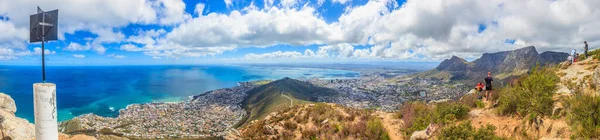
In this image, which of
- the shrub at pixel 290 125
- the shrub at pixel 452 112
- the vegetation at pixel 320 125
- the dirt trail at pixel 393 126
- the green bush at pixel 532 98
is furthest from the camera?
the shrub at pixel 290 125

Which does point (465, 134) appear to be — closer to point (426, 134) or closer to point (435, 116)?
point (426, 134)

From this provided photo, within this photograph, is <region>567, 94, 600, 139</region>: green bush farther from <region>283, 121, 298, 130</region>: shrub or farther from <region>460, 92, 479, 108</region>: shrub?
<region>283, 121, 298, 130</region>: shrub

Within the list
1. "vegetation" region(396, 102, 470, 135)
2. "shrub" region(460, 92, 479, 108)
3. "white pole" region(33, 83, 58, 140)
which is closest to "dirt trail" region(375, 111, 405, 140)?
"vegetation" region(396, 102, 470, 135)

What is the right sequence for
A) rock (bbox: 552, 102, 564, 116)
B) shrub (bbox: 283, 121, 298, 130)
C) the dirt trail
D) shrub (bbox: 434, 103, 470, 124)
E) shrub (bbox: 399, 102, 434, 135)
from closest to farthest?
rock (bbox: 552, 102, 564, 116), shrub (bbox: 434, 103, 470, 124), shrub (bbox: 399, 102, 434, 135), the dirt trail, shrub (bbox: 283, 121, 298, 130)

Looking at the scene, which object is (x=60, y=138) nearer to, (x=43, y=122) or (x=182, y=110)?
(x=43, y=122)

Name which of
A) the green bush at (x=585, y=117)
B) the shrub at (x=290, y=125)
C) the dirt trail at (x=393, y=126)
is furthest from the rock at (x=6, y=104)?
the green bush at (x=585, y=117)

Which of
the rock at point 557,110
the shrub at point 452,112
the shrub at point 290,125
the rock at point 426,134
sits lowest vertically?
the shrub at point 290,125

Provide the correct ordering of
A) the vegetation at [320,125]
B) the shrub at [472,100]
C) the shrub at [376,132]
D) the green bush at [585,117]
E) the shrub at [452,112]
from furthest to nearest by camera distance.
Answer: the shrub at [472,100], the vegetation at [320,125], the shrub at [376,132], the shrub at [452,112], the green bush at [585,117]

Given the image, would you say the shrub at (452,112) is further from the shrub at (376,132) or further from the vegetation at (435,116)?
the shrub at (376,132)
